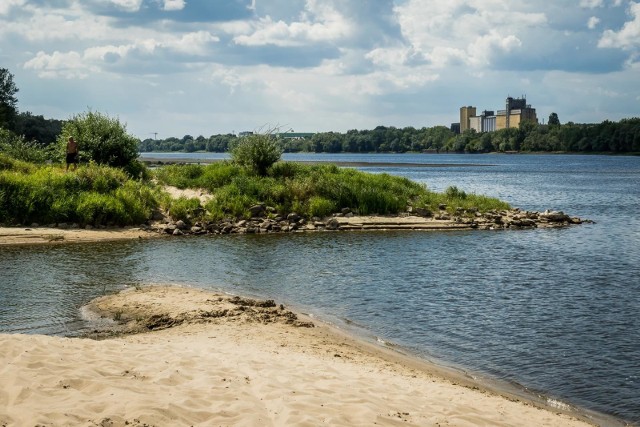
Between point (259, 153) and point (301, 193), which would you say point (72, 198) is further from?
point (259, 153)

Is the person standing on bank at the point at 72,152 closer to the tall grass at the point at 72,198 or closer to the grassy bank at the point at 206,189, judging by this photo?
the grassy bank at the point at 206,189

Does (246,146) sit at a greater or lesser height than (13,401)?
greater

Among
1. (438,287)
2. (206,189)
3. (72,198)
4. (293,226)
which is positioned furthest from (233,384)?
(206,189)

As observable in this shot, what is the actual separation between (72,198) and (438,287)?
2064 centimetres

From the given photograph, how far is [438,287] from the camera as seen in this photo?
64.5 ft

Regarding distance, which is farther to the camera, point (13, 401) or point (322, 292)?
point (322, 292)

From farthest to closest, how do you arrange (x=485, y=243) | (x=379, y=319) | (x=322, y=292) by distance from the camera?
(x=485, y=243), (x=322, y=292), (x=379, y=319)

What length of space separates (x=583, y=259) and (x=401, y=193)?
15830mm

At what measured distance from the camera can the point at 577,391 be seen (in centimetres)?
1132

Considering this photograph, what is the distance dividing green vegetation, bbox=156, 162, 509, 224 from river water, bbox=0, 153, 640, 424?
13.8 ft

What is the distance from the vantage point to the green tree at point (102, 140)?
133ft

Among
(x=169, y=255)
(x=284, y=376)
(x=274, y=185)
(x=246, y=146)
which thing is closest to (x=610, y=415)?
(x=284, y=376)

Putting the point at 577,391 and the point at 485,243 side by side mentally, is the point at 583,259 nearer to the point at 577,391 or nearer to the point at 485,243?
the point at 485,243

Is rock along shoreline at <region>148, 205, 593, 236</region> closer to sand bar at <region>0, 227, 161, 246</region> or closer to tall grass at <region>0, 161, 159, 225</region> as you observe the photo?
sand bar at <region>0, 227, 161, 246</region>
